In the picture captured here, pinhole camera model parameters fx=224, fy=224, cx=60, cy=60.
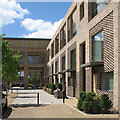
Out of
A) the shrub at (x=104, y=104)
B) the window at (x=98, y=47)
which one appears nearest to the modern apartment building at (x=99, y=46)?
the window at (x=98, y=47)

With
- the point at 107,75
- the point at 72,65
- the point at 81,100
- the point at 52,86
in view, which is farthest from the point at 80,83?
the point at 52,86

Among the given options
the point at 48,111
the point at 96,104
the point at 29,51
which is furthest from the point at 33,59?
the point at 96,104

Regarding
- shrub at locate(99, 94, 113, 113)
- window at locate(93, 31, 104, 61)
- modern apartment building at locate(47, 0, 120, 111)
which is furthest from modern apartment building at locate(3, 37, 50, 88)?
shrub at locate(99, 94, 113, 113)

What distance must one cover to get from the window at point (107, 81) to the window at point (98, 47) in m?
1.27

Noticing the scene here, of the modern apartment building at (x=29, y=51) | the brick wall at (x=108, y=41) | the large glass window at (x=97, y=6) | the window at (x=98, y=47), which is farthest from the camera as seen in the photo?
the modern apartment building at (x=29, y=51)

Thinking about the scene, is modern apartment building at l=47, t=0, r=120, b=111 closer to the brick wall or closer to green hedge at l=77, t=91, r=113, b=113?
the brick wall

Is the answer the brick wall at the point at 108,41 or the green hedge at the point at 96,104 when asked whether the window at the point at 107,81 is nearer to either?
the brick wall at the point at 108,41

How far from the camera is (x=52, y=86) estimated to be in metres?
30.1

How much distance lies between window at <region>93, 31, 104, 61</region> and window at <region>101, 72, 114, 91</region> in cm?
127

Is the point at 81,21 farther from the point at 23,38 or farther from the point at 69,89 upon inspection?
the point at 23,38

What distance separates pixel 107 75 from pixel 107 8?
4.21m

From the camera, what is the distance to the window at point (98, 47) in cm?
1529

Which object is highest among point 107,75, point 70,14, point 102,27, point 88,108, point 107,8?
point 70,14

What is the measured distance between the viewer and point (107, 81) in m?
14.3
